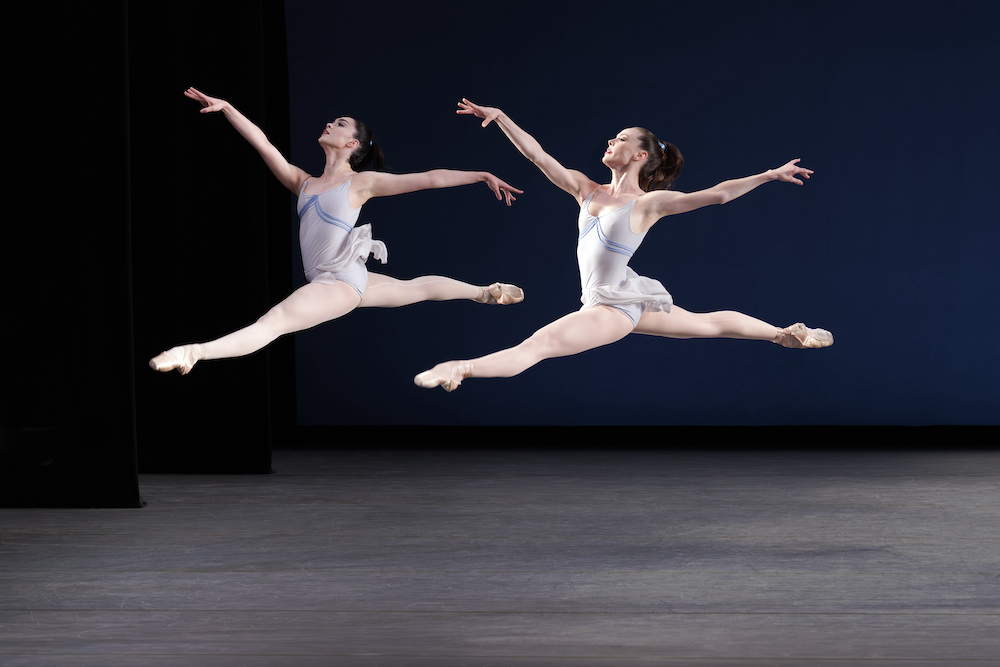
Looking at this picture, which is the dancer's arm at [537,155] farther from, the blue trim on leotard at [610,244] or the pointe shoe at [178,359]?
the pointe shoe at [178,359]

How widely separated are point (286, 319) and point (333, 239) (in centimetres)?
34

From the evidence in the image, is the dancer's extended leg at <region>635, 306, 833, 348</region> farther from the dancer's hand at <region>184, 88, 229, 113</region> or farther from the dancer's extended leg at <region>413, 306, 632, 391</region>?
the dancer's hand at <region>184, 88, 229, 113</region>

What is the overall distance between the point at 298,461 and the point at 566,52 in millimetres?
3228

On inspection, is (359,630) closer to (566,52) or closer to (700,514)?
(700,514)

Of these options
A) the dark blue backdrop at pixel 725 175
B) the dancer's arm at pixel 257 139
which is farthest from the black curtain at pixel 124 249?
the dancer's arm at pixel 257 139

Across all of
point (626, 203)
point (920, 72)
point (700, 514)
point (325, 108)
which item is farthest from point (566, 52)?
point (626, 203)

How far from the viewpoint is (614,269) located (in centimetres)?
341

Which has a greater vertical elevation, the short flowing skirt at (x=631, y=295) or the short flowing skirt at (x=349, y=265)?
the short flowing skirt at (x=349, y=265)

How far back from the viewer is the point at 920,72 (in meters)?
7.41

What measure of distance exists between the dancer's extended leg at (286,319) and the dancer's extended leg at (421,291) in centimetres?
10

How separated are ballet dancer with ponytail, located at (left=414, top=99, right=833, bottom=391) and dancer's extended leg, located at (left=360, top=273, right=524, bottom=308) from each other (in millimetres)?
415

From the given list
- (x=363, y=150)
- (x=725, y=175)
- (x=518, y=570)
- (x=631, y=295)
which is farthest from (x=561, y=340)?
(x=725, y=175)

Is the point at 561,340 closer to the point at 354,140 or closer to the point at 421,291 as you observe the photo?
the point at 421,291

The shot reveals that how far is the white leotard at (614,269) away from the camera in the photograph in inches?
133
